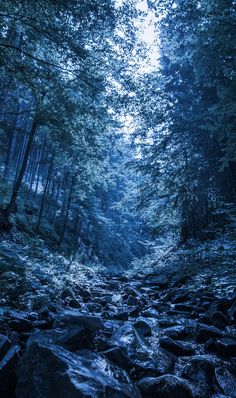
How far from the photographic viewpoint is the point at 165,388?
2.91 metres

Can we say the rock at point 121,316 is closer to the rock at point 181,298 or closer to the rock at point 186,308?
the rock at point 186,308

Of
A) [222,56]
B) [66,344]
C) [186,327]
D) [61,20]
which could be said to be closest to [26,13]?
[61,20]

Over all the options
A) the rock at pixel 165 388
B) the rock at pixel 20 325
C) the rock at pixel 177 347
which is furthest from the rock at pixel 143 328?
the rock at pixel 20 325

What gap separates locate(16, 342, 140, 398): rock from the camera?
230 cm

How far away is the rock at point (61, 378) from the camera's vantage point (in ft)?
7.55

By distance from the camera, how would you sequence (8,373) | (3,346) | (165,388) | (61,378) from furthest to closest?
(165,388) < (3,346) < (8,373) < (61,378)

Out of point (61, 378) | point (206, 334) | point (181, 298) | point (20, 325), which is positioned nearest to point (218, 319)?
point (206, 334)

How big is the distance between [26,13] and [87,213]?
22.2m

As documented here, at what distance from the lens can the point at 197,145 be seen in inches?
520

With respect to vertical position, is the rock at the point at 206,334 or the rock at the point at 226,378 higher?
the rock at the point at 206,334

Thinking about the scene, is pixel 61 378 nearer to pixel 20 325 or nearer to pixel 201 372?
pixel 20 325

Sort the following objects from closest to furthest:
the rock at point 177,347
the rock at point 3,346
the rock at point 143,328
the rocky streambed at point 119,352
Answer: the rocky streambed at point 119,352 → the rock at point 3,346 → the rock at point 177,347 → the rock at point 143,328

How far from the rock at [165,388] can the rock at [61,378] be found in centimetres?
20

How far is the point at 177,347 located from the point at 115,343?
1.02 m
